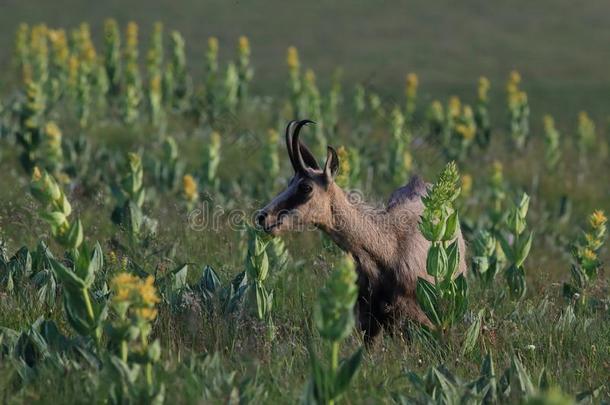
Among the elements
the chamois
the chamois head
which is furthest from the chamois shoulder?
the chamois head

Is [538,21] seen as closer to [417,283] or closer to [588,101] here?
[588,101]

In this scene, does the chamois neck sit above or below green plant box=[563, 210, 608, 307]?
above

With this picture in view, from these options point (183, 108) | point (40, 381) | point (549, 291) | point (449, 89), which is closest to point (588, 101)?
point (449, 89)

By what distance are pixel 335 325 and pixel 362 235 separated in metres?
1.95

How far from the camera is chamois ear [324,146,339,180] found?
5.56 meters

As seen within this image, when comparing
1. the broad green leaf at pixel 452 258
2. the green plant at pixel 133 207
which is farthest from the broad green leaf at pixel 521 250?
the green plant at pixel 133 207

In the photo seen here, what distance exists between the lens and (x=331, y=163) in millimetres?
5730

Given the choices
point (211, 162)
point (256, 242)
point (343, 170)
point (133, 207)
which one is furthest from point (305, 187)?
point (211, 162)

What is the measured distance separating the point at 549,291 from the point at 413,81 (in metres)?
7.40

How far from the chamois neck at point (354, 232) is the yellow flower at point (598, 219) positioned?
59.3 inches

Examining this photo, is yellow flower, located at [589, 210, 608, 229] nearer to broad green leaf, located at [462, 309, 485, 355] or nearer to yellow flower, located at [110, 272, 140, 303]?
broad green leaf, located at [462, 309, 485, 355]

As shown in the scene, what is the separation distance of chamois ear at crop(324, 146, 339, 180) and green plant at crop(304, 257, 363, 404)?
179 centimetres

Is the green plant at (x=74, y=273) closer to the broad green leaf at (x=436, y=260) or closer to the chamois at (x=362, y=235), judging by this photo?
the chamois at (x=362, y=235)

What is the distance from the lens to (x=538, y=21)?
3294 cm
